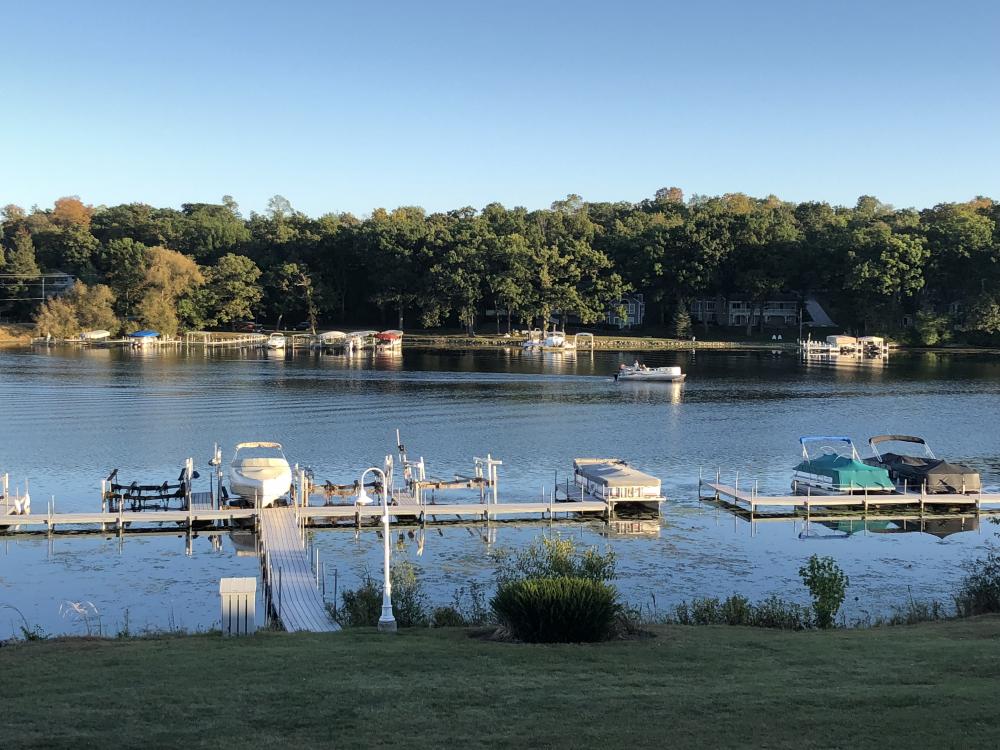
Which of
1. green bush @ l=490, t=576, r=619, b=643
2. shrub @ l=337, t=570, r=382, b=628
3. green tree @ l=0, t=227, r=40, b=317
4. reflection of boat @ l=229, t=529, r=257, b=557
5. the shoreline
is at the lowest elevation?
reflection of boat @ l=229, t=529, r=257, b=557

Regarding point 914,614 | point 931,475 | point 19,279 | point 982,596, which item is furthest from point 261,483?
point 19,279

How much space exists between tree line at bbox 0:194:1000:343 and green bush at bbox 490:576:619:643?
11806cm

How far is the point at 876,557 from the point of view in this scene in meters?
34.1

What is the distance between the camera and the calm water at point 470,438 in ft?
100

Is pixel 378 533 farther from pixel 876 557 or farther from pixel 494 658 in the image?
pixel 494 658

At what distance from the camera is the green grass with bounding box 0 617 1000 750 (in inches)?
457

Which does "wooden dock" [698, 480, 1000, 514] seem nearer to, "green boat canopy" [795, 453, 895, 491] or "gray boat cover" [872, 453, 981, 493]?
"green boat canopy" [795, 453, 895, 491]

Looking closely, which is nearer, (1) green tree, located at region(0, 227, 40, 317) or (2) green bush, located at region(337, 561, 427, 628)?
(2) green bush, located at region(337, 561, 427, 628)

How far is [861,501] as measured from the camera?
1597 inches

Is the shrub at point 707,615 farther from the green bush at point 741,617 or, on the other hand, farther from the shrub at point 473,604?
the shrub at point 473,604

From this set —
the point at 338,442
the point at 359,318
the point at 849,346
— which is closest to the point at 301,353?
the point at 359,318

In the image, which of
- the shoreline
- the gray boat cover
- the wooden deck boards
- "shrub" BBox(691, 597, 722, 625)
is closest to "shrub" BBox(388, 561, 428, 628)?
"shrub" BBox(691, 597, 722, 625)

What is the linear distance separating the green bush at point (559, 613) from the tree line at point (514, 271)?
118057 millimetres

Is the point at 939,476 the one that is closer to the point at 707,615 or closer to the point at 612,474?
the point at 612,474
